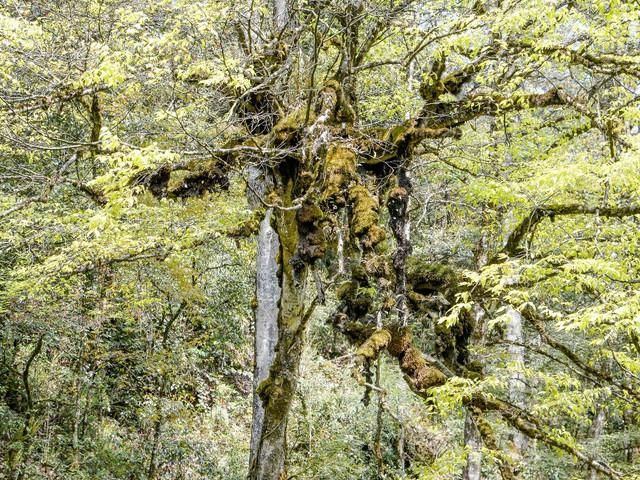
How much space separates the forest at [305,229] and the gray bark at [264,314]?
28 millimetres

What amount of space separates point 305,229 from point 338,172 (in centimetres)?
57

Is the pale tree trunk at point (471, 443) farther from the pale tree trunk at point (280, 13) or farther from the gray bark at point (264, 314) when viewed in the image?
the pale tree trunk at point (280, 13)

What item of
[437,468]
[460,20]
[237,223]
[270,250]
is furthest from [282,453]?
A: [460,20]

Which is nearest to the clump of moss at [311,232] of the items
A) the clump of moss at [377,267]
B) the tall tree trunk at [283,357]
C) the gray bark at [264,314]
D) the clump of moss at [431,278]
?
the tall tree trunk at [283,357]

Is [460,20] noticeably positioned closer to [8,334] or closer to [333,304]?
[8,334]

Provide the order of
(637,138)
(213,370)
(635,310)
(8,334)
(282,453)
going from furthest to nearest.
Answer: (213,370) → (8,334) → (282,453) → (637,138) → (635,310)

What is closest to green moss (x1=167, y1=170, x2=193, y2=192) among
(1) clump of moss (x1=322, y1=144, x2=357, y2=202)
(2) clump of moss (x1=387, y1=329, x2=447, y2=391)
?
(1) clump of moss (x1=322, y1=144, x2=357, y2=202)

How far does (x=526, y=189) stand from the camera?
5125 millimetres

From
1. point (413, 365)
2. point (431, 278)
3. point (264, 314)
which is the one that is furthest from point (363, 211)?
point (264, 314)

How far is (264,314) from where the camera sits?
6.46m

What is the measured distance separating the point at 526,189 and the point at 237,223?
3.52 meters

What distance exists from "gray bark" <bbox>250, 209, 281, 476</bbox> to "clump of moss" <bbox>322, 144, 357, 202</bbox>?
191cm

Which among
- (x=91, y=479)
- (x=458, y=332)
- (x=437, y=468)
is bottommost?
(x=91, y=479)

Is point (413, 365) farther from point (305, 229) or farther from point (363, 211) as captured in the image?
point (305, 229)
